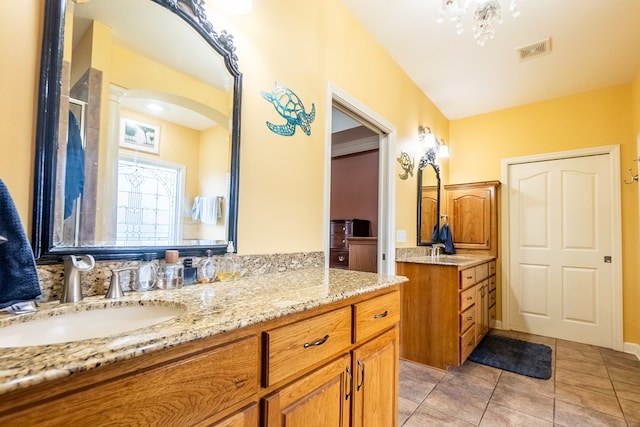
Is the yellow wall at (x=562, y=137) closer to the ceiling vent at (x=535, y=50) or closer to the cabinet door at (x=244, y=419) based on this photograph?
the ceiling vent at (x=535, y=50)

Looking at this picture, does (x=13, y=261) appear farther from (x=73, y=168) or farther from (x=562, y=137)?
(x=562, y=137)

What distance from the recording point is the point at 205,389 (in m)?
0.66

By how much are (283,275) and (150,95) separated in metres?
0.95

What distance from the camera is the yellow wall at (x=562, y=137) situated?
9.53ft

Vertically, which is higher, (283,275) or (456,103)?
(456,103)

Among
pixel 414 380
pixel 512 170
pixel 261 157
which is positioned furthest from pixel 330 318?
pixel 512 170

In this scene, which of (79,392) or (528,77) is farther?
(528,77)

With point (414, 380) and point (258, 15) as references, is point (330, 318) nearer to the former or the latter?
point (258, 15)

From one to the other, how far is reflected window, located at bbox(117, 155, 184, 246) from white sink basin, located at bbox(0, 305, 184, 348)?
0.26m

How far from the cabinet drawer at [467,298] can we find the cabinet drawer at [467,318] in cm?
4

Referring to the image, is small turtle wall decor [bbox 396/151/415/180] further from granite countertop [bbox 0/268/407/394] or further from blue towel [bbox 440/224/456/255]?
granite countertop [bbox 0/268/407/394]

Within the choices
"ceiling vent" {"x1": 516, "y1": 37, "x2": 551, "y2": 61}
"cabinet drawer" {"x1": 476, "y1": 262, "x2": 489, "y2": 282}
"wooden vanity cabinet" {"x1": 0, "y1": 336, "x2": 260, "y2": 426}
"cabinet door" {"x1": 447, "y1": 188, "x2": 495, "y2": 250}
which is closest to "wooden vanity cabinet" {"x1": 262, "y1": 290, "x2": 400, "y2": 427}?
"wooden vanity cabinet" {"x1": 0, "y1": 336, "x2": 260, "y2": 426}

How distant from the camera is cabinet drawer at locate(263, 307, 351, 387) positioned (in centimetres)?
81

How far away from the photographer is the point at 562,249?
128 inches
